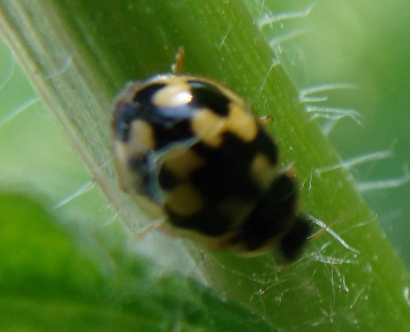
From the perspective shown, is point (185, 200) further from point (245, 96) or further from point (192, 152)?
point (245, 96)

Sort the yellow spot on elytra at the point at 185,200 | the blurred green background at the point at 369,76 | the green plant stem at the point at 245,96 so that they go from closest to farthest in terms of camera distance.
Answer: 1. the green plant stem at the point at 245,96
2. the yellow spot on elytra at the point at 185,200
3. the blurred green background at the point at 369,76

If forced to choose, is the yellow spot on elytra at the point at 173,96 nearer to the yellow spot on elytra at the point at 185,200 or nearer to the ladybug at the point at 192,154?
the ladybug at the point at 192,154

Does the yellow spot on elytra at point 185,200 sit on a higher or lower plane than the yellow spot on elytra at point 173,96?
lower

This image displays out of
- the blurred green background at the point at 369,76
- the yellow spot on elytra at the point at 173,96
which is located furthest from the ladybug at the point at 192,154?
the blurred green background at the point at 369,76

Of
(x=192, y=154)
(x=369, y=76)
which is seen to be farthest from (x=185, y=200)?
(x=369, y=76)

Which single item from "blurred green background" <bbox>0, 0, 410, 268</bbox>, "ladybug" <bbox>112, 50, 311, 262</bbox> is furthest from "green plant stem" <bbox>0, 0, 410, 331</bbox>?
"blurred green background" <bbox>0, 0, 410, 268</bbox>

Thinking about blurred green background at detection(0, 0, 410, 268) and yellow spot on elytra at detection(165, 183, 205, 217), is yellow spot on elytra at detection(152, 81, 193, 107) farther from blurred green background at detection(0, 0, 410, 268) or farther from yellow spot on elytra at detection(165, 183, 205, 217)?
blurred green background at detection(0, 0, 410, 268)
